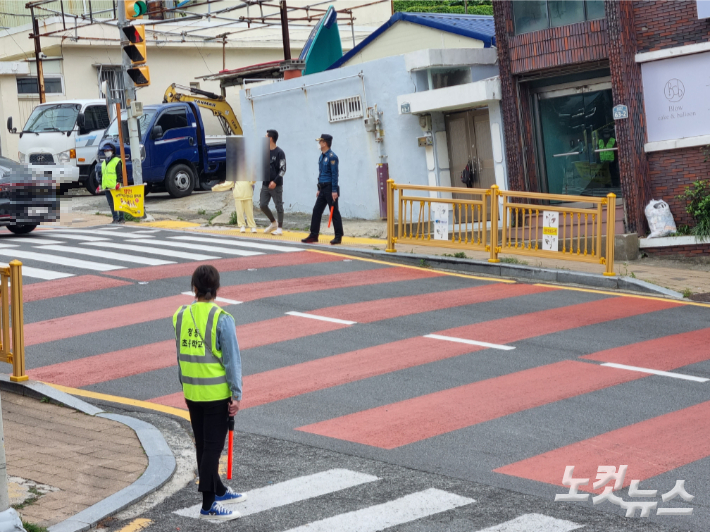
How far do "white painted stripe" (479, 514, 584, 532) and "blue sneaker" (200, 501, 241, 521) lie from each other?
1.58 m

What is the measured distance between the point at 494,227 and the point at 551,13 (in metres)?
5.85

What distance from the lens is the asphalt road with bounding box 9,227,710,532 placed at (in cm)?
610

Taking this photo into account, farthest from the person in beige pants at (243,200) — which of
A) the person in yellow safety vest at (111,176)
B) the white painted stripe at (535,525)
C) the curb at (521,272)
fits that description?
the white painted stripe at (535,525)

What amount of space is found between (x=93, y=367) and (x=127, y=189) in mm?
13127

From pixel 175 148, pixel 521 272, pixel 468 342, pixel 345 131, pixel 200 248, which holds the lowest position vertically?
pixel 468 342

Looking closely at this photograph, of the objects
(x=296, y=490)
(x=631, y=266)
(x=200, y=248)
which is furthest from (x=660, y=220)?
(x=296, y=490)

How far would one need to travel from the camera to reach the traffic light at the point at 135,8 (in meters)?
19.8

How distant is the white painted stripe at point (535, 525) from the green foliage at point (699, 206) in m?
11.5

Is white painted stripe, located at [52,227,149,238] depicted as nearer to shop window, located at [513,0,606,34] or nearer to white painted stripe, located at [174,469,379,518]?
shop window, located at [513,0,606,34]

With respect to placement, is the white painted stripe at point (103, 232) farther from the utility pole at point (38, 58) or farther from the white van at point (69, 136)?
the utility pole at point (38, 58)

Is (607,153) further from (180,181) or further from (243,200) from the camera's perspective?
(180,181)

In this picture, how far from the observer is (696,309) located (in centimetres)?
1223

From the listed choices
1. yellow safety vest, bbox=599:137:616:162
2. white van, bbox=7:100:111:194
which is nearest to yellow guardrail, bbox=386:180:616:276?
yellow safety vest, bbox=599:137:616:162

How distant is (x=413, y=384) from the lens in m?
8.91
